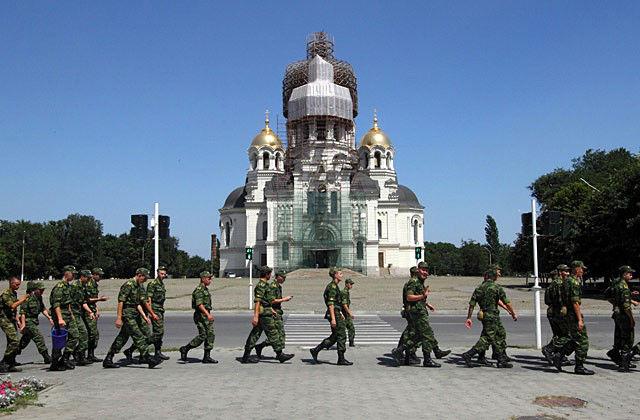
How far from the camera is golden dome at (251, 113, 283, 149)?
77.5 m

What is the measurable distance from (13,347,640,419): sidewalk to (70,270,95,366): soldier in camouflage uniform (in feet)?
1.22

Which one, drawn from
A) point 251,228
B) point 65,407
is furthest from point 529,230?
point 251,228

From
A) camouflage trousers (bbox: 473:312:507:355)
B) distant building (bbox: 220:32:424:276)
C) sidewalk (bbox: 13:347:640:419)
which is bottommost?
sidewalk (bbox: 13:347:640:419)

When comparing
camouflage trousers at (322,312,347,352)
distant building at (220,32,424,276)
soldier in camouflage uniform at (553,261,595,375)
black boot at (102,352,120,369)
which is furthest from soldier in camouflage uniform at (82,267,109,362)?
distant building at (220,32,424,276)

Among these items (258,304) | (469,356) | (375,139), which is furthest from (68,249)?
(469,356)

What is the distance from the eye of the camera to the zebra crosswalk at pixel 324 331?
14.1 meters

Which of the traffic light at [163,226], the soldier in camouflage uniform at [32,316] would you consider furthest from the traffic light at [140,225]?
the soldier in camouflage uniform at [32,316]

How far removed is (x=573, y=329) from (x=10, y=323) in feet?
31.4

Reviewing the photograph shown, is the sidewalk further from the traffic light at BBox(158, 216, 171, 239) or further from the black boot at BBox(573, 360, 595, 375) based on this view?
the traffic light at BBox(158, 216, 171, 239)

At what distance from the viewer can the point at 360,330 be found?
16.5m

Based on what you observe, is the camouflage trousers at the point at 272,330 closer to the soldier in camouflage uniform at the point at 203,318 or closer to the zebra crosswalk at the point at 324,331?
the soldier in camouflage uniform at the point at 203,318

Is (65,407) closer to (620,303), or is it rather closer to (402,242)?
(620,303)

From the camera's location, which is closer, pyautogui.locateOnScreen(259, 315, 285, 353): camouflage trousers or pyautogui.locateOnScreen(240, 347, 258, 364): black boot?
pyautogui.locateOnScreen(259, 315, 285, 353): camouflage trousers

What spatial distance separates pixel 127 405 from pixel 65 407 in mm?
783
